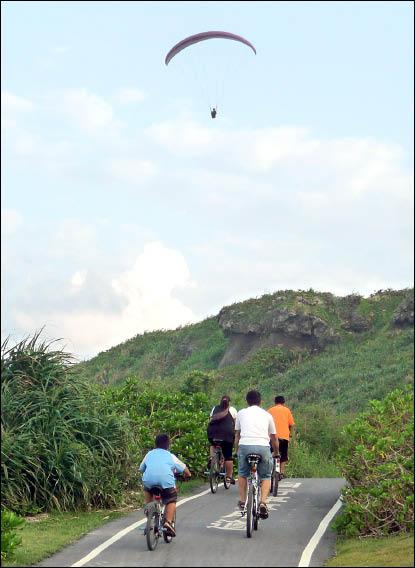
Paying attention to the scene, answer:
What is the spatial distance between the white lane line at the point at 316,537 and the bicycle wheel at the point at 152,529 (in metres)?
2.13

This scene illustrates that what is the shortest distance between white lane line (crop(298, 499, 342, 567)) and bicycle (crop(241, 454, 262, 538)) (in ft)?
Result: 3.07

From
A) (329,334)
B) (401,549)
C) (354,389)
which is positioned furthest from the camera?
(329,334)

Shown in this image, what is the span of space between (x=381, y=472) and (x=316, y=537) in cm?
146

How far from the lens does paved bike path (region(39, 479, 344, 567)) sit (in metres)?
12.3

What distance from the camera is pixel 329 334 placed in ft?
202

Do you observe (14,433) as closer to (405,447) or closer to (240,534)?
(240,534)

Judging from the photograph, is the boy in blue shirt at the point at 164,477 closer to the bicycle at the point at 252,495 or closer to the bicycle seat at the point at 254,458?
the bicycle at the point at 252,495

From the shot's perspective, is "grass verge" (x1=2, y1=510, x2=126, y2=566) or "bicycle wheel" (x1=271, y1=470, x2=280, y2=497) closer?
"grass verge" (x1=2, y1=510, x2=126, y2=566)

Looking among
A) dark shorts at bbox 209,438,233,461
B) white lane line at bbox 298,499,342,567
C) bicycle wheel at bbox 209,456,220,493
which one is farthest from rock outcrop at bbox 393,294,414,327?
white lane line at bbox 298,499,342,567

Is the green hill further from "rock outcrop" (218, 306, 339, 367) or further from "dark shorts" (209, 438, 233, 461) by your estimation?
"dark shorts" (209, 438, 233, 461)

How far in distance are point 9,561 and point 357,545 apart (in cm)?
500

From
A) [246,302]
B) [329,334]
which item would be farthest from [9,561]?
[246,302]

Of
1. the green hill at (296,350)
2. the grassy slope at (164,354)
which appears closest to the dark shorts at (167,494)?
the green hill at (296,350)

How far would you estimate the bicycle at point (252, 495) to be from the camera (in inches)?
549
